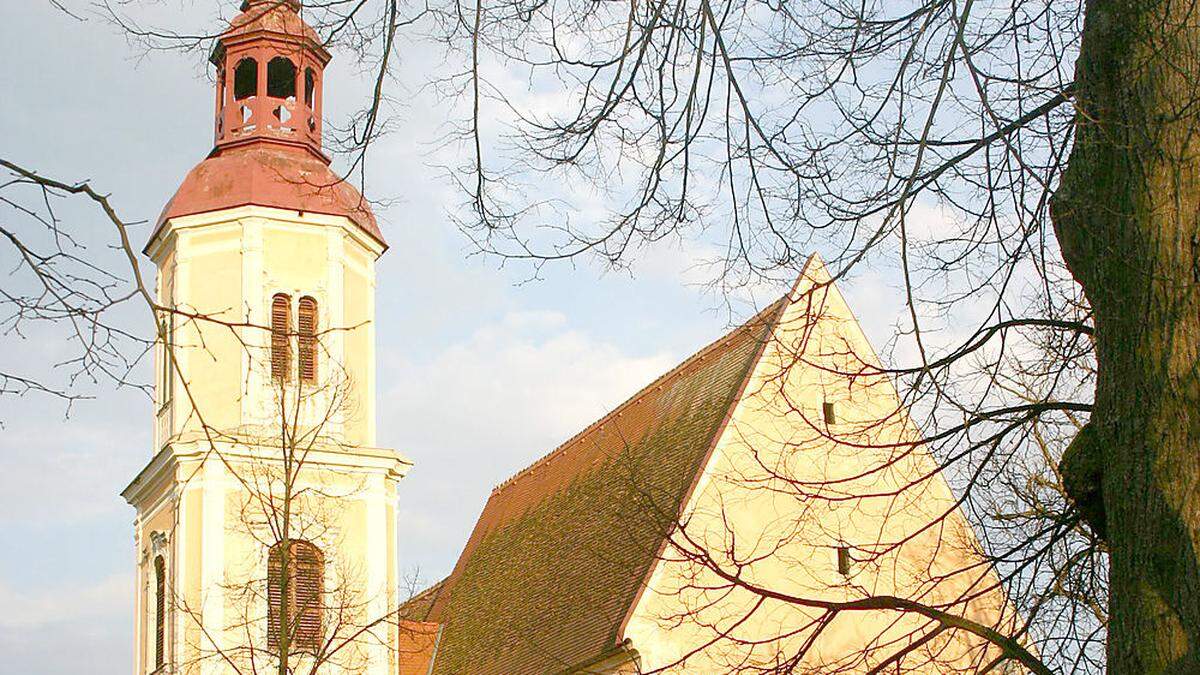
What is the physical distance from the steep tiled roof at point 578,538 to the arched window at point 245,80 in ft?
23.4

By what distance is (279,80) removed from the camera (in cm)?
2455

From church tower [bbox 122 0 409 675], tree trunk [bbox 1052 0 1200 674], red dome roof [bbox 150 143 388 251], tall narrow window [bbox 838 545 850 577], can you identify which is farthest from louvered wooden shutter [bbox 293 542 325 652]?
tree trunk [bbox 1052 0 1200 674]

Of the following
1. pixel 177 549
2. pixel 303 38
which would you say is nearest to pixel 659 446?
pixel 177 549

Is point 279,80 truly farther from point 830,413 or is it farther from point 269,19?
point 269,19

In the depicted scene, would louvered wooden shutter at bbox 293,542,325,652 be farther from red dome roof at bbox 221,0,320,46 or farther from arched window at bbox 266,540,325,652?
red dome roof at bbox 221,0,320,46

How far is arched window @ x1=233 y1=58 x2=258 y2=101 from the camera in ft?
81.3

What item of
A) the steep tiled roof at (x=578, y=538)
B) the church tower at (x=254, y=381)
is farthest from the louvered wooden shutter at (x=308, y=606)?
the steep tiled roof at (x=578, y=538)

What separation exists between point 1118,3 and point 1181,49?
0.30m

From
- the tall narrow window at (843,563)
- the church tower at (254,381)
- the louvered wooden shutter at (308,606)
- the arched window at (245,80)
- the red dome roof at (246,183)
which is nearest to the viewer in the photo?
the louvered wooden shutter at (308,606)

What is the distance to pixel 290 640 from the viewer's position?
1502 cm

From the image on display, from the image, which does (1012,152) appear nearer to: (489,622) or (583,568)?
(583,568)

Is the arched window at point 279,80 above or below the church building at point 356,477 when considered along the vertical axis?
above

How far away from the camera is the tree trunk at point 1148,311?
5.76 meters

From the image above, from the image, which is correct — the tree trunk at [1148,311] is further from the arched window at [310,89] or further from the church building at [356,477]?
the arched window at [310,89]
